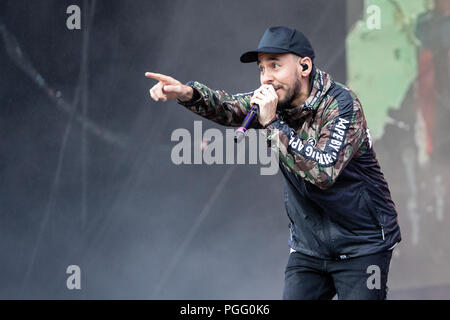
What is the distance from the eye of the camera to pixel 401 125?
4.53 metres

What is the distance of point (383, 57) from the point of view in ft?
14.5

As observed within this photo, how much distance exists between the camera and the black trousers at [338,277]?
6.61 ft

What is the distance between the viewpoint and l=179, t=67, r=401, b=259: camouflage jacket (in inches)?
77.0

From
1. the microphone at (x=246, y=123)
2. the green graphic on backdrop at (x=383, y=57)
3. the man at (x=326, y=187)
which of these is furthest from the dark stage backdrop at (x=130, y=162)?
the microphone at (x=246, y=123)

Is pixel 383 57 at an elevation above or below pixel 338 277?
above

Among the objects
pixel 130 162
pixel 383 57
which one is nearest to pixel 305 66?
pixel 130 162

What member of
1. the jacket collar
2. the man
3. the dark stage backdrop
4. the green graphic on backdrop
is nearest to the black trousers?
the man

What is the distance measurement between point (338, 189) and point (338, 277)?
0.30 meters

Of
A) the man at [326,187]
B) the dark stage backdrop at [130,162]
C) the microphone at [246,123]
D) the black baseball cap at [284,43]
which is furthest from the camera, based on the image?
the dark stage backdrop at [130,162]

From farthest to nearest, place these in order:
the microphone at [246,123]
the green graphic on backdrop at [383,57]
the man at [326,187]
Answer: the green graphic on backdrop at [383,57]
the man at [326,187]
the microphone at [246,123]

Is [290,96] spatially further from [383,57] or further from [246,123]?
[383,57]

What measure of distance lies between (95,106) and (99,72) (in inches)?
7.8

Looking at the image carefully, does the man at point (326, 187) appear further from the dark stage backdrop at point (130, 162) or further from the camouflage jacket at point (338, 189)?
the dark stage backdrop at point (130, 162)
